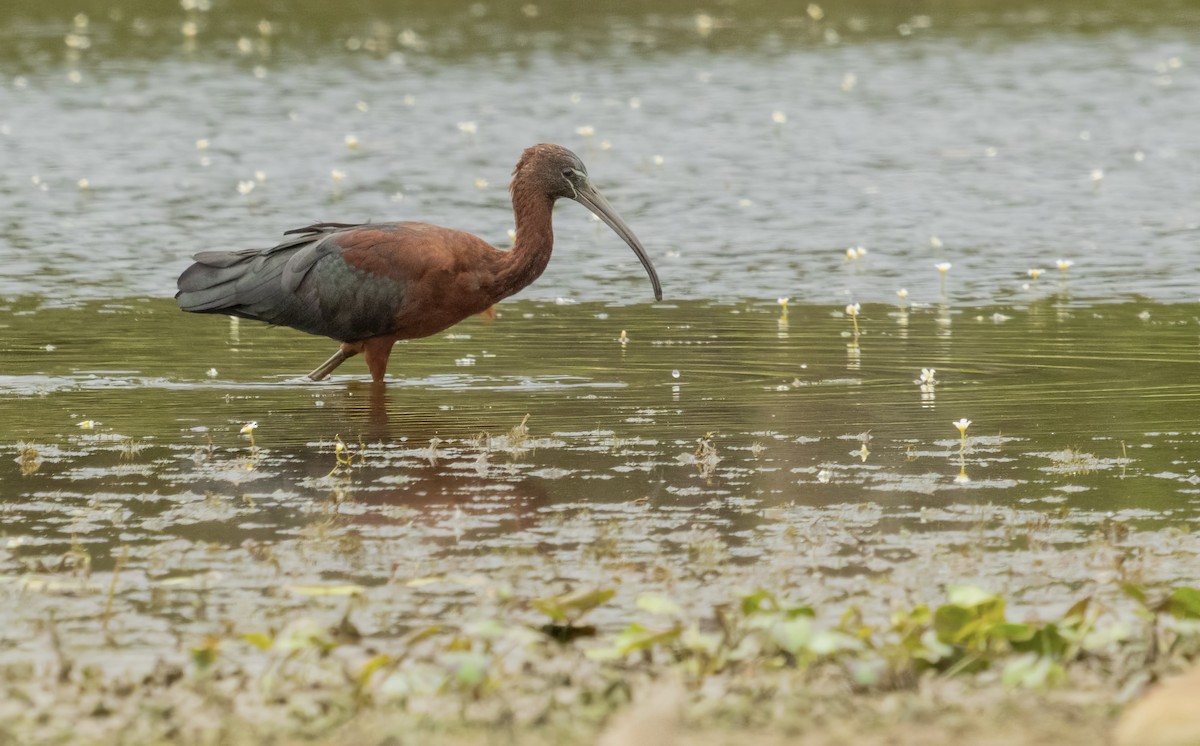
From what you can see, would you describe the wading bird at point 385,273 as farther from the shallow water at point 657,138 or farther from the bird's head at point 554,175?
the shallow water at point 657,138

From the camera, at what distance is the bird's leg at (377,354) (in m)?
9.94

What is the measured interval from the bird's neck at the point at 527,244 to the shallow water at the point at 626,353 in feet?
1.82

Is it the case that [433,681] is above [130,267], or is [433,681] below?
below

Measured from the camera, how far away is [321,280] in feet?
32.6

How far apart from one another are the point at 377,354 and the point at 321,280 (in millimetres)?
476

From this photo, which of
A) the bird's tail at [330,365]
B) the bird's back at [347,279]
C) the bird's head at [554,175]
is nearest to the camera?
the bird's back at [347,279]

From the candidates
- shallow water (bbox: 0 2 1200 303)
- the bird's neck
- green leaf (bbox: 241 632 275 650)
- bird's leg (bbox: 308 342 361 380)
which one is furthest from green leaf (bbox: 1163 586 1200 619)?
shallow water (bbox: 0 2 1200 303)

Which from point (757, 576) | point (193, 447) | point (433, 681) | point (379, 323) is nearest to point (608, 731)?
point (433, 681)

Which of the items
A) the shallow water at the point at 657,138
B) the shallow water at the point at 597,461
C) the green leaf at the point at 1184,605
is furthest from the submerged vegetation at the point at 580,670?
the shallow water at the point at 657,138

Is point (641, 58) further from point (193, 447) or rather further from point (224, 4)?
point (193, 447)

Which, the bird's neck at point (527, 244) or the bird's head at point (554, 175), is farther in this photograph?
the bird's head at point (554, 175)

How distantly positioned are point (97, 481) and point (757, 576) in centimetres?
285

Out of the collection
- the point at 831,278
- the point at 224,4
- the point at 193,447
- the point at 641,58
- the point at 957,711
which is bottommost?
the point at 957,711

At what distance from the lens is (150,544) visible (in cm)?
648
